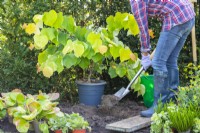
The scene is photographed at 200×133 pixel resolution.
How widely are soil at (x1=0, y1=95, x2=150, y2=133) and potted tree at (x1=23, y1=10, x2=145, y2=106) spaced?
0.18m

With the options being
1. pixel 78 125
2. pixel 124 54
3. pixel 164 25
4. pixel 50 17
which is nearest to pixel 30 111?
pixel 78 125

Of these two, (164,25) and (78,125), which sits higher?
(164,25)

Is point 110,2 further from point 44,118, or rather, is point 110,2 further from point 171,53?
point 44,118

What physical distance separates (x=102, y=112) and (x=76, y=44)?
2.50ft

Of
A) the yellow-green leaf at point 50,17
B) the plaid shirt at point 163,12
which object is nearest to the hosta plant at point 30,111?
the yellow-green leaf at point 50,17

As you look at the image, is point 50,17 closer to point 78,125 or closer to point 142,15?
point 142,15

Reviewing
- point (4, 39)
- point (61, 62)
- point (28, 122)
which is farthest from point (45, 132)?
point (4, 39)

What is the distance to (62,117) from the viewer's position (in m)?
3.27

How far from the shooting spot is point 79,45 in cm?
390

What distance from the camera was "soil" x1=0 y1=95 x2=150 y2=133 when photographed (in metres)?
3.66

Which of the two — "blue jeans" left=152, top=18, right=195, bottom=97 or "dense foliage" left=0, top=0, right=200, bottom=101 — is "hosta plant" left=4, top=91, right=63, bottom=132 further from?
"dense foliage" left=0, top=0, right=200, bottom=101

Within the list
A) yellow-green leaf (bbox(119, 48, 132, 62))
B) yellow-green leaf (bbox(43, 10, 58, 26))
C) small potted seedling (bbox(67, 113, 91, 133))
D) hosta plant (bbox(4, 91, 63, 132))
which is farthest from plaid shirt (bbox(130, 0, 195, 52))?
hosta plant (bbox(4, 91, 63, 132))

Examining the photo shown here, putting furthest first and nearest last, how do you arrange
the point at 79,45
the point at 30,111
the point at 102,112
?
the point at 102,112 → the point at 79,45 → the point at 30,111

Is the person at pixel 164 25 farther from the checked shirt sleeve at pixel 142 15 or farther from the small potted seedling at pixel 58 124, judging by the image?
the small potted seedling at pixel 58 124
